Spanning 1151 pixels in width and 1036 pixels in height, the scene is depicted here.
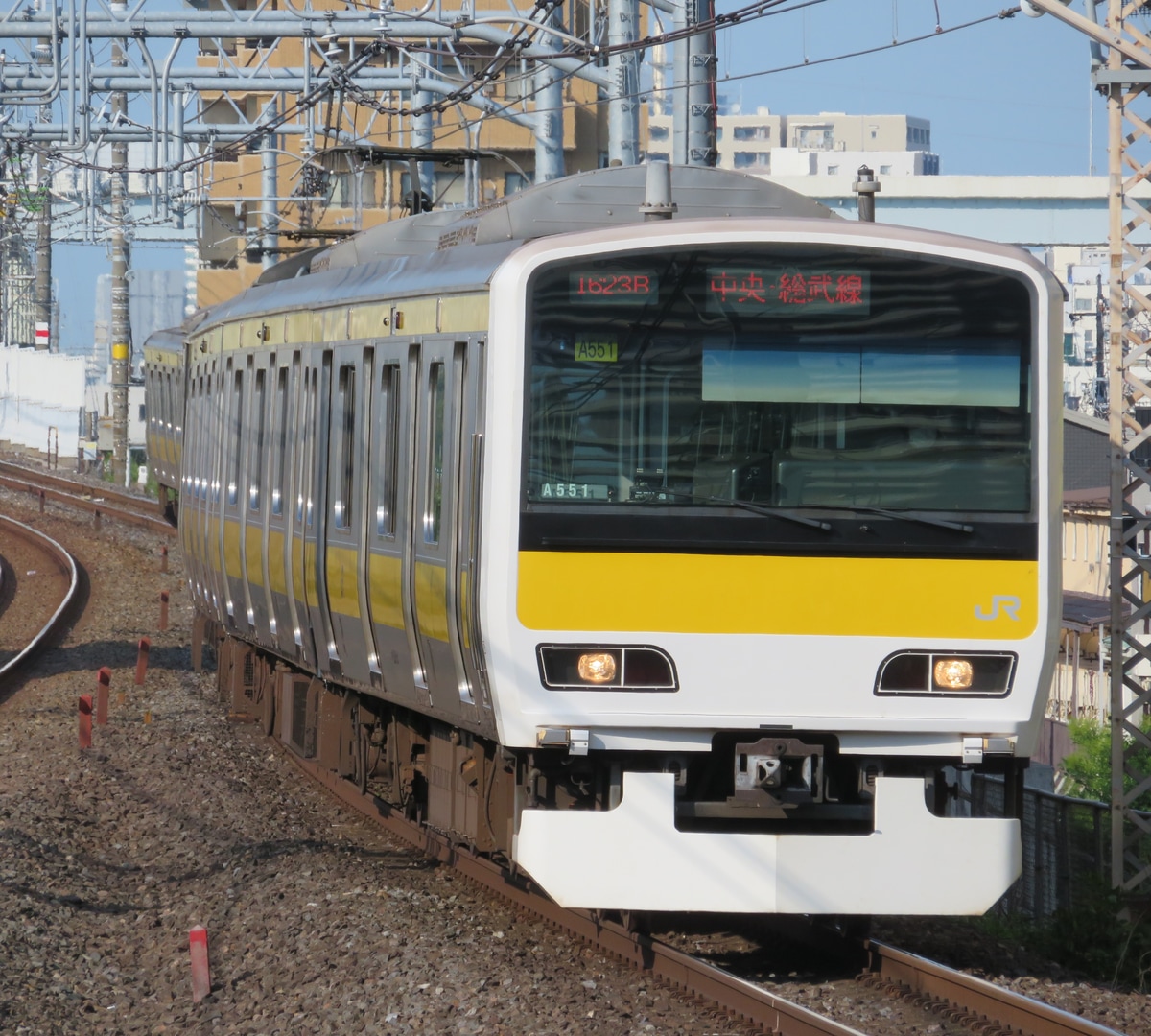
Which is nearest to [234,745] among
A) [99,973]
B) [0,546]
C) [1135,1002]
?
[99,973]

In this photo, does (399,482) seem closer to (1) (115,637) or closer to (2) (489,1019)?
(2) (489,1019)

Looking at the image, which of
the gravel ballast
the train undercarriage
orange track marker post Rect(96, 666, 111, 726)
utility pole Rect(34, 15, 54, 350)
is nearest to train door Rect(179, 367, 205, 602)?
orange track marker post Rect(96, 666, 111, 726)

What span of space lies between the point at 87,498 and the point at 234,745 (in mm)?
22082

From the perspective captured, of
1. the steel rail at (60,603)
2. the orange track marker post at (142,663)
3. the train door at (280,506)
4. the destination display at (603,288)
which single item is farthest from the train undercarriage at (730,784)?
the steel rail at (60,603)

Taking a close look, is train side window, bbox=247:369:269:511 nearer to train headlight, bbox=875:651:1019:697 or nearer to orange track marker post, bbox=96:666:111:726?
orange track marker post, bbox=96:666:111:726

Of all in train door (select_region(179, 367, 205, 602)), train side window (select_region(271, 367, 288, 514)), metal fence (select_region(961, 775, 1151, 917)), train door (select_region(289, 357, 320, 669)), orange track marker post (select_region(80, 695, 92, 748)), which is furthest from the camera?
train door (select_region(179, 367, 205, 602))

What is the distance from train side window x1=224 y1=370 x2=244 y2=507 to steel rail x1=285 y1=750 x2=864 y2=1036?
2.71 meters

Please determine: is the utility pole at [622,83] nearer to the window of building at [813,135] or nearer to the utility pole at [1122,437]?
the utility pole at [1122,437]

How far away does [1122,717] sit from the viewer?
30.3 feet

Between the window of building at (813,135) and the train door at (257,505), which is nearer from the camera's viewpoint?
the train door at (257,505)

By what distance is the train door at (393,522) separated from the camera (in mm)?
8219

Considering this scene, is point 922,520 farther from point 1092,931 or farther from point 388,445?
point 1092,931

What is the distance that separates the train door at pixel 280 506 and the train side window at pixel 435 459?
2485mm

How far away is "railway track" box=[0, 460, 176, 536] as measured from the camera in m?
30.8
